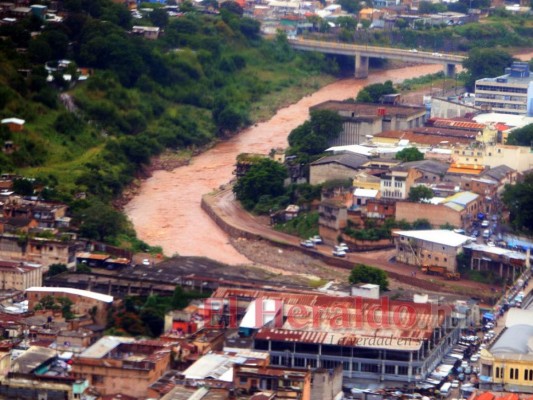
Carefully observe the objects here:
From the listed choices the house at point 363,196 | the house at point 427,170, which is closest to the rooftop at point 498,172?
the house at point 427,170

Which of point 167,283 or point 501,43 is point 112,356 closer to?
point 167,283

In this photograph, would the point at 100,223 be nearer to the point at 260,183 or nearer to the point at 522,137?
the point at 260,183

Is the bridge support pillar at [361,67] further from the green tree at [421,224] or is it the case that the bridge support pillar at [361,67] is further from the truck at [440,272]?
the truck at [440,272]

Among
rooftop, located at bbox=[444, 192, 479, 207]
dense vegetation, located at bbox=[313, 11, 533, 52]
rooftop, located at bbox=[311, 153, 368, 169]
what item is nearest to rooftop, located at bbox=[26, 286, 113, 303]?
rooftop, located at bbox=[444, 192, 479, 207]

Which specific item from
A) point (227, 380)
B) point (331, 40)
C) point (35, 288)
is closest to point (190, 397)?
point (227, 380)

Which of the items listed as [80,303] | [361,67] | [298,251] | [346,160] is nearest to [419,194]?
[298,251]

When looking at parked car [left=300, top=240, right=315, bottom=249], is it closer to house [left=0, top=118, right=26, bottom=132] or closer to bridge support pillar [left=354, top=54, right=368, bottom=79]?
house [left=0, top=118, right=26, bottom=132]

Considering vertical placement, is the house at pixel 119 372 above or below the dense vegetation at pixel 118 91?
above
